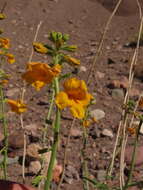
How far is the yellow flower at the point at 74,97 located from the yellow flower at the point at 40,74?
66 millimetres

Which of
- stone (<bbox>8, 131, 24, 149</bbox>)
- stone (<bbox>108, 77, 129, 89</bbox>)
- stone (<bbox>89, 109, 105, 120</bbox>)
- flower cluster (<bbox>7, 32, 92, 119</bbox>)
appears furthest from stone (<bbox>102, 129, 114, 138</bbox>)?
flower cluster (<bbox>7, 32, 92, 119</bbox>)

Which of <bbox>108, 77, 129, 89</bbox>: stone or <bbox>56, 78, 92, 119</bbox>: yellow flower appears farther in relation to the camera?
<bbox>108, 77, 129, 89</bbox>: stone

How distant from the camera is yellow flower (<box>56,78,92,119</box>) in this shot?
156cm

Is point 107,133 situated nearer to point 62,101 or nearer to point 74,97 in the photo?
point 74,97

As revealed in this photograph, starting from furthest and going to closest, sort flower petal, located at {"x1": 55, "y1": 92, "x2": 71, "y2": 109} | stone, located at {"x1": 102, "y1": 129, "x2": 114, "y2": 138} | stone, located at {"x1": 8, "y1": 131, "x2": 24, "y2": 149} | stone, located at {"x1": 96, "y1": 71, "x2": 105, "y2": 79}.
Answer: stone, located at {"x1": 96, "y1": 71, "x2": 105, "y2": 79}, stone, located at {"x1": 102, "y1": 129, "x2": 114, "y2": 138}, stone, located at {"x1": 8, "y1": 131, "x2": 24, "y2": 149}, flower petal, located at {"x1": 55, "y1": 92, "x2": 71, "y2": 109}

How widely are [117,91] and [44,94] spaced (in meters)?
0.99

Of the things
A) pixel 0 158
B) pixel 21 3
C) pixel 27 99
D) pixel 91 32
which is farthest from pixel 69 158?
pixel 21 3

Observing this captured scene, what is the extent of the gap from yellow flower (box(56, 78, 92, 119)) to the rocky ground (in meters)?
2.23

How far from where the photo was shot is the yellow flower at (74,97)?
1562mm

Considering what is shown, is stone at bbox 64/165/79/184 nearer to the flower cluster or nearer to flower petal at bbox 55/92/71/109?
the flower cluster

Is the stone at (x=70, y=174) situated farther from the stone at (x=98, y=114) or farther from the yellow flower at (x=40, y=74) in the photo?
the yellow flower at (x=40, y=74)

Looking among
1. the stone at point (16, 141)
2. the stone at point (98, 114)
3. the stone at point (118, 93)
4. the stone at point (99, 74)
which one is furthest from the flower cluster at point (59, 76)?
the stone at point (99, 74)

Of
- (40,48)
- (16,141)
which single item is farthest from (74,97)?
(16,141)

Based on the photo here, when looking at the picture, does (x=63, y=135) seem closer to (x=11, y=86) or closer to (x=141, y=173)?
(x=141, y=173)
